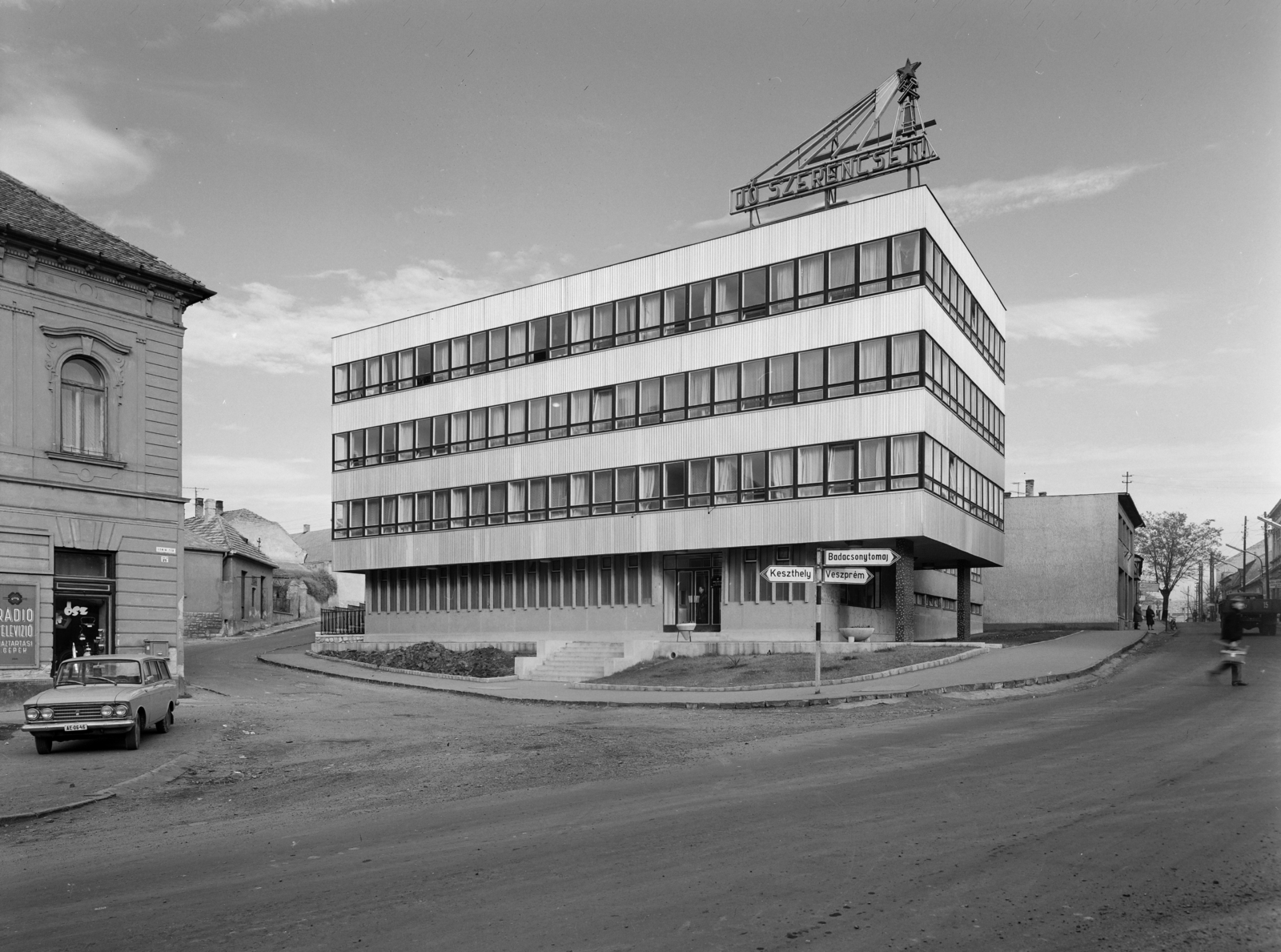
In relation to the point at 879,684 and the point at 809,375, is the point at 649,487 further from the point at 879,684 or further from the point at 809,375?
the point at 879,684

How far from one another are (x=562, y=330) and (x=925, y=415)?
1595 cm

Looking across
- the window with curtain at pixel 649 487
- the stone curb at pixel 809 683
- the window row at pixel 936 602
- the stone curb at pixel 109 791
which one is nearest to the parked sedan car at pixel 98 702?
the stone curb at pixel 109 791

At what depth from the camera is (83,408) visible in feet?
94.9

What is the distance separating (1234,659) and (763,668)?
12296 mm

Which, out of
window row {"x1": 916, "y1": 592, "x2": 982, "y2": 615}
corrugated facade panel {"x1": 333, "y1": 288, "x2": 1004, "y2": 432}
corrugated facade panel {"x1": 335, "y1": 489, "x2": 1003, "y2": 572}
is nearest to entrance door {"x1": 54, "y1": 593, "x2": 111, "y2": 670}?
corrugated facade panel {"x1": 335, "y1": 489, "x2": 1003, "y2": 572}

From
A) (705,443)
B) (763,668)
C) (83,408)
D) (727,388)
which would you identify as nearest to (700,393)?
(727,388)

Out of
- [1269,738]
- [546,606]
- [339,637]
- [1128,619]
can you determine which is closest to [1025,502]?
[1128,619]

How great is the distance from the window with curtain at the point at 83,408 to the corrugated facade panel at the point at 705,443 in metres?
18.3

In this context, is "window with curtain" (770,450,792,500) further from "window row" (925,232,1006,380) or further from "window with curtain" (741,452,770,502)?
"window row" (925,232,1006,380)

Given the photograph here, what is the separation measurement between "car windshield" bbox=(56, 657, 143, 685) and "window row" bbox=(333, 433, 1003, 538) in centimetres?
2275

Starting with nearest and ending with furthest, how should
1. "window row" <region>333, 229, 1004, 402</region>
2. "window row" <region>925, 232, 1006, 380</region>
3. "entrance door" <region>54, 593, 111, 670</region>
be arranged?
1. "entrance door" <region>54, 593, 111, 670</region>
2. "window row" <region>925, 232, 1006, 380</region>
3. "window row" <region>333, 229, 1004, 402</region>

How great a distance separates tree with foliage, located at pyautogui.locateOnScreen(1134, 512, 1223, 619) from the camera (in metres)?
96.5

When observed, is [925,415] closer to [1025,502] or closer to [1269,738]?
[1269,738]

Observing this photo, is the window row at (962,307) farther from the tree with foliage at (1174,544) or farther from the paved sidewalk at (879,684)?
the tree with foliage at (1174,544)
